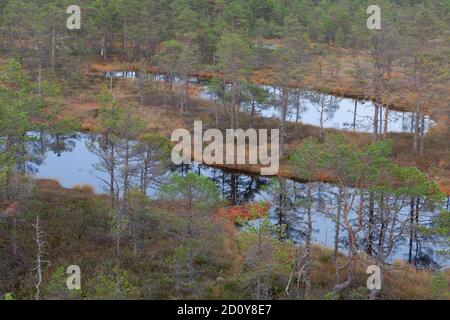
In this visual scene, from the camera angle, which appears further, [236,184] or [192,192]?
[236,184]

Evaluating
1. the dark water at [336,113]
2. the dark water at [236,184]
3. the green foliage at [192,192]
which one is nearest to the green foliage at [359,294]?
the dark water at [236,184]

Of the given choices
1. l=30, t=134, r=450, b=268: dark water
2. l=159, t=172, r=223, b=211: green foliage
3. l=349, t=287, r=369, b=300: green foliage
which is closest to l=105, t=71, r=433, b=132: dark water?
l=30, t=134, r=450, b=268: dark water

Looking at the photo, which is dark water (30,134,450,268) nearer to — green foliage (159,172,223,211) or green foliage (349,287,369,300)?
green foliage (159,172,223,211)

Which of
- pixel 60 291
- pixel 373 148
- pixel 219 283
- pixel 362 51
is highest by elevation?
pixel 362 51

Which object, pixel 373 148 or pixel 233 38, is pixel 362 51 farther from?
pixel 373 148

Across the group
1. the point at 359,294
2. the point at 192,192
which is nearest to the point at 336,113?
the point at 192,192

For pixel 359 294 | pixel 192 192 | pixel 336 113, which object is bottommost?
pixel 359 294

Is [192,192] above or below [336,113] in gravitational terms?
below

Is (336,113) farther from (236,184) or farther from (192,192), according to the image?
(192,192)

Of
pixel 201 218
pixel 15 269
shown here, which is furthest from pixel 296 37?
pixel 15 269
